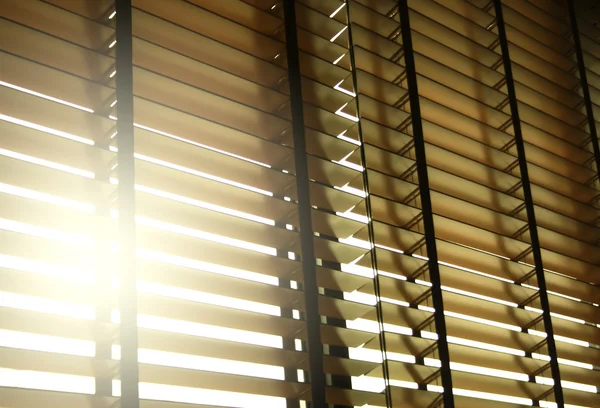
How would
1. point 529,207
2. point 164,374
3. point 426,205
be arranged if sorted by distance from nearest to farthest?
point 164,374
point 426,205
point 529,207

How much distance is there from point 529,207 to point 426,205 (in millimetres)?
667

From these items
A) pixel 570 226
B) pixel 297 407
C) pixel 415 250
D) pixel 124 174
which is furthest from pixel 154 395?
pixel 570 226

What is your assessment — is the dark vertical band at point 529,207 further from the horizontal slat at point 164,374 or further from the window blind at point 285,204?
the horizontal slat at point 164,374

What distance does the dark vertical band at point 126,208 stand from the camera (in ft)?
5.93

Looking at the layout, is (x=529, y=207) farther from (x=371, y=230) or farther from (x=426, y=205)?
(x=371, y=230)

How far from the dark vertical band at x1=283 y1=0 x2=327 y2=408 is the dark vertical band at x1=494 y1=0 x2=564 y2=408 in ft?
3.87

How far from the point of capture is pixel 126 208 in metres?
1.96

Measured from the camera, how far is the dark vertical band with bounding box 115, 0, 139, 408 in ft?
5.93

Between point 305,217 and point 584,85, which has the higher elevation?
point 584,85

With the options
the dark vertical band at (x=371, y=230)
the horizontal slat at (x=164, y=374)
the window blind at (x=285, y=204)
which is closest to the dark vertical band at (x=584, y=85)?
the window blind at (x=285, y=204)

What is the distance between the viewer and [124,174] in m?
1.99

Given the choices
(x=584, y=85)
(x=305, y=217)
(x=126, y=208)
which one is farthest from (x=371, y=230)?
(x=584, y=85)

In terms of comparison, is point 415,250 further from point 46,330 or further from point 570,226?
A: point 46,330

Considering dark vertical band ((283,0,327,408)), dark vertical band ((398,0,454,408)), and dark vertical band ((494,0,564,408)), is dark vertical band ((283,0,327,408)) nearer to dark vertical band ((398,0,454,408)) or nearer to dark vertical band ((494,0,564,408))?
dark vertical band ((398,0,454,408))
